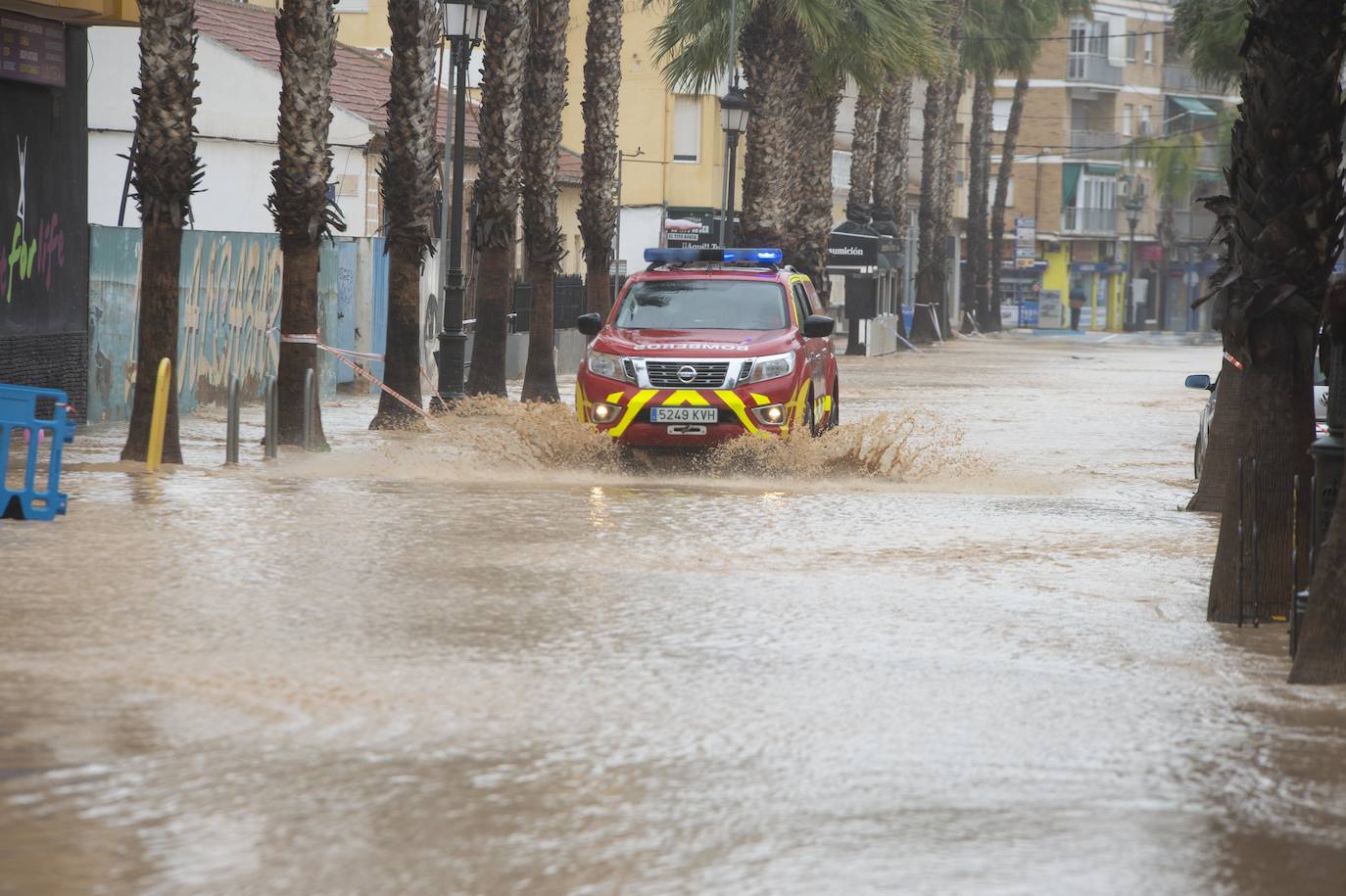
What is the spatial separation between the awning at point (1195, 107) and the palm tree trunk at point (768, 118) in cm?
6456

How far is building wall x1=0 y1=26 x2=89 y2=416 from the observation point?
2112 centimetres

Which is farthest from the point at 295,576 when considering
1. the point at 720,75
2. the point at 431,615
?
the point at 720,75

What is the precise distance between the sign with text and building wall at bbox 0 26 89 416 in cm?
22

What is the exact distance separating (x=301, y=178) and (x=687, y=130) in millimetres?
45502

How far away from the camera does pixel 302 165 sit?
19.6 metres

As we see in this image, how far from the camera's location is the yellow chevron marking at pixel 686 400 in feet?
58.5

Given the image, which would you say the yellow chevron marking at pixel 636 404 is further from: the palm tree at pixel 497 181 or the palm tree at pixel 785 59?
the palm tree at pixel 785 59

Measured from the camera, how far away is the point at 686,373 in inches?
707

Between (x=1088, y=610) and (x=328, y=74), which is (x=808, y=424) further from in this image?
(x=1088, y=610)

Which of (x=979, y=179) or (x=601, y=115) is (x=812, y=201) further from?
(x=979, y=179)

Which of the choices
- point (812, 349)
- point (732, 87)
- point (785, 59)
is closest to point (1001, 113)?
point (732, 87)

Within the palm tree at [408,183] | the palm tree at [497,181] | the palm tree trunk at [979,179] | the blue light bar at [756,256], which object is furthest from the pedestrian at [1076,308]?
the blue light bar at [756,256]

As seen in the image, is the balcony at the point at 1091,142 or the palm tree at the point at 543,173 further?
the balcony at the point at 1091,142

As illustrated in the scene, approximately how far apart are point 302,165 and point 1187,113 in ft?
267
